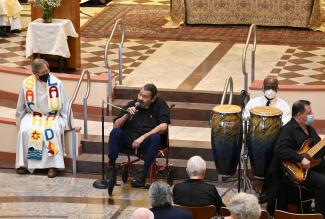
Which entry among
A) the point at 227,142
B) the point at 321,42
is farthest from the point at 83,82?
the point at 321,42

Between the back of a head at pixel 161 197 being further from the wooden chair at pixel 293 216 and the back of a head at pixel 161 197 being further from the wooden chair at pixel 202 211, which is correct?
the wooden chair at pixel 293 216

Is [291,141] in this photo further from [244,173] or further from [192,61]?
[192,61]

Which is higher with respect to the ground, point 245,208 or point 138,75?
point 245,208

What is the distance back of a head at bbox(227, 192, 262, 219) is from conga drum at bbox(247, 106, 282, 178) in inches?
84.2

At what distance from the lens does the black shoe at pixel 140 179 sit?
1066cm

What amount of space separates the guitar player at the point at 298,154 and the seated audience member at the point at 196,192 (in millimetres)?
938

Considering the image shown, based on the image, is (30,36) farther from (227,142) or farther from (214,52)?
(227,142)

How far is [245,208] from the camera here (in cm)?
757

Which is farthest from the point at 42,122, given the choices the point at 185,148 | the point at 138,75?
the point at 138,75

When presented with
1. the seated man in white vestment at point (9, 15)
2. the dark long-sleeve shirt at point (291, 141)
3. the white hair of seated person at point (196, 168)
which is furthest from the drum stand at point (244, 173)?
the seated man in white vestment at point (9, 15)

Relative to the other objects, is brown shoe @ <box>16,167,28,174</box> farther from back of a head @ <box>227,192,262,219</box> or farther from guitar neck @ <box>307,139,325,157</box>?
back of a head @ <box>227,192,262,219</box>

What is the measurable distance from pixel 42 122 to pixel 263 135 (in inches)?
111

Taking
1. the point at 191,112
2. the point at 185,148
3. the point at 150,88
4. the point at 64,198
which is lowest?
the point at 64,198

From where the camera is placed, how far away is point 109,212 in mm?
10203
